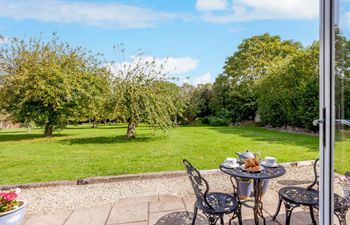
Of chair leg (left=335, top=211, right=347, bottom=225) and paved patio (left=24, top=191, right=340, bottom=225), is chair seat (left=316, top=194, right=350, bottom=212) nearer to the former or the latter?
chair leg (left=335, top=211, right=347, bottom=225)

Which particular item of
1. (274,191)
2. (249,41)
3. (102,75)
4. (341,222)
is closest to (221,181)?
(274,191)

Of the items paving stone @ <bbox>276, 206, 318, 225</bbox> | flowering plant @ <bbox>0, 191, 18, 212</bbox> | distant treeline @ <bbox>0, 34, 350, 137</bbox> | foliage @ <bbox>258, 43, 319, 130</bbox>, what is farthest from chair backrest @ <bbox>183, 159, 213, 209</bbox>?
foliage @ <bbox>258, 43, 319, 130</bbox>

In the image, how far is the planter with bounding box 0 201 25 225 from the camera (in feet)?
6.69

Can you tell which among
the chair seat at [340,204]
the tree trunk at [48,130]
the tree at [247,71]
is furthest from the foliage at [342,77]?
the tree at [247,71]

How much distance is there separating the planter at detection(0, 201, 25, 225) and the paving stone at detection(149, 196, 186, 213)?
1.37 meters

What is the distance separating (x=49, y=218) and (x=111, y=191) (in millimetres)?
987

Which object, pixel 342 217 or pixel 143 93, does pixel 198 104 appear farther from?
pixel 342 217

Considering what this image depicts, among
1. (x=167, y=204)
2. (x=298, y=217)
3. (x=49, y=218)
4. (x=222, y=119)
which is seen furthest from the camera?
(x=222, y=119)

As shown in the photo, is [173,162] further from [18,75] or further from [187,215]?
[18,75]

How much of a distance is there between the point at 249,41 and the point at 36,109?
14.9 meters

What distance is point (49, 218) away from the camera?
8.52 feet

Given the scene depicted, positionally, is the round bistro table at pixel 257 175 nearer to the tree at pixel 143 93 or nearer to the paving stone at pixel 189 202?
the paving stone at pixel 189 202

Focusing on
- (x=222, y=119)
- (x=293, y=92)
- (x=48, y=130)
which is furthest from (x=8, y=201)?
(x=222, y=119)

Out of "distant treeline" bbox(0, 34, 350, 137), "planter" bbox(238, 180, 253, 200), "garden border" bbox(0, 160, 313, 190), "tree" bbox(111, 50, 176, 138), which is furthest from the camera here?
"distant treeline" bbox(0, 34, 350, 137)
